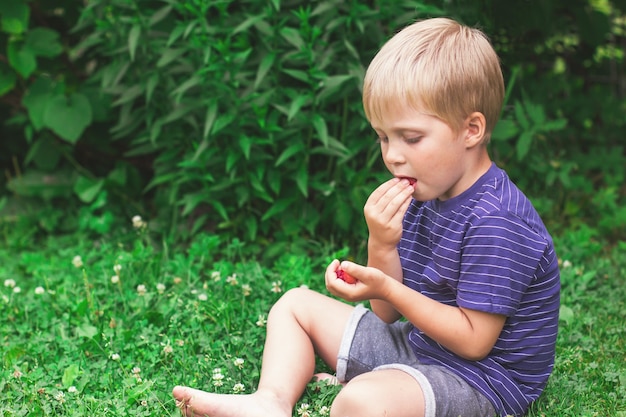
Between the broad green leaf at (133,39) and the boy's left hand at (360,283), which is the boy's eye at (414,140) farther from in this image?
the broad green leaf at (133,39)

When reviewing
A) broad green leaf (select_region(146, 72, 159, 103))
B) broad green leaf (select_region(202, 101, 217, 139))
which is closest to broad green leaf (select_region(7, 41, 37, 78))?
broad green leaf (select_region(146, 72, 159, 103))

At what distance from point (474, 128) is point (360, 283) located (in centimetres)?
50

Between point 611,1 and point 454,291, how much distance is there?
2.93 meters

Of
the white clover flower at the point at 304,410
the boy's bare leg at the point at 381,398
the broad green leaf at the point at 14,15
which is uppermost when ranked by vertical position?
the broad green leaf at the point at 14,15

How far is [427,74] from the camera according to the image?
203cm

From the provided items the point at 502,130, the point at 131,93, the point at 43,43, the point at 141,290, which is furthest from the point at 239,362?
the point at 43,43

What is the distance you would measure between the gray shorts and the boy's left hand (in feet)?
0.82

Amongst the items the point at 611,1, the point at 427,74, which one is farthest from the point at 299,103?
the point at 611,1

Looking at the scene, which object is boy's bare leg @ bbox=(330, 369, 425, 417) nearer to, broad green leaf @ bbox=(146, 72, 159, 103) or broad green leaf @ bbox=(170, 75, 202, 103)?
broad green leaf @ bbox=(170, 75, 202, 103)

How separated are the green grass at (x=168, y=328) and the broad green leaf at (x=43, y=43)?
1.05 meters

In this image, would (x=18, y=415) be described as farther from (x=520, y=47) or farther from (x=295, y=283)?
(x=520, y=47)

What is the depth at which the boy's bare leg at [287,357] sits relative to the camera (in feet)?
7.14

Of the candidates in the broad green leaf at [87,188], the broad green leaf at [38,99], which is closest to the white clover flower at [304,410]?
the broad green leaf at [87,188]

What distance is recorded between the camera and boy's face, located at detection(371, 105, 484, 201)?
2.06m
